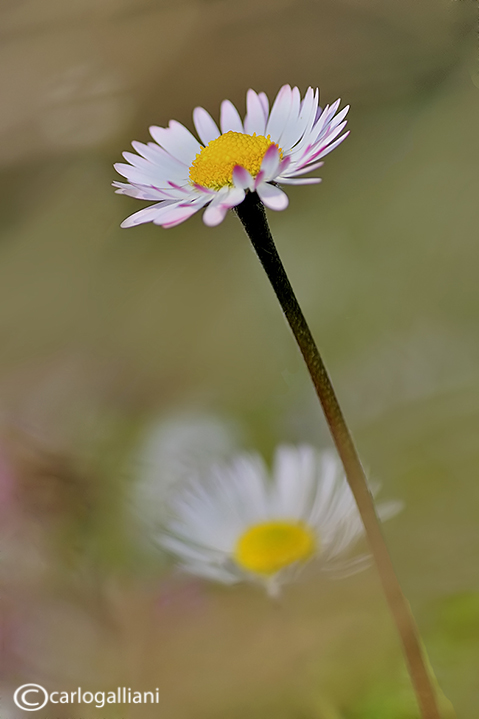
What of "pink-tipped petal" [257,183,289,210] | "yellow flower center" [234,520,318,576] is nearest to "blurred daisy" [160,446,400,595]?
"yellow flower center" [234,520,318,576]

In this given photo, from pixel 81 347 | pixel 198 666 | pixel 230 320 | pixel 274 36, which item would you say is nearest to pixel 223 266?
pixel 230 320

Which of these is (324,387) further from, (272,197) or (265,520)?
(265,520)

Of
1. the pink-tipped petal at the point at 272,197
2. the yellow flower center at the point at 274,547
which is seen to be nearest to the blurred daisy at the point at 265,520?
the yellow flower center at the point at 274,547

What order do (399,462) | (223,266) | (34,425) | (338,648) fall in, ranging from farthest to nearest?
(223,266)
(34,425)
(399,462)
(338,648)

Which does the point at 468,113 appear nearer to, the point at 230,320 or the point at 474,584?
the point at 230,320

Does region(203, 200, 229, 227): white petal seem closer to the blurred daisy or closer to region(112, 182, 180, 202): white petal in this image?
region(112, 182, 180, 202): white petal

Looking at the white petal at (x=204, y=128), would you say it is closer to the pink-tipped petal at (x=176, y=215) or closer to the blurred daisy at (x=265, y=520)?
the pink-tipped petal at (x=176, y=215)

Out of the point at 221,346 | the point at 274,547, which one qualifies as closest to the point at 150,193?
the point at 274,547

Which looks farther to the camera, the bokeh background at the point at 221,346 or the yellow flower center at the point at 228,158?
the bokeh background at the point at 221,346
